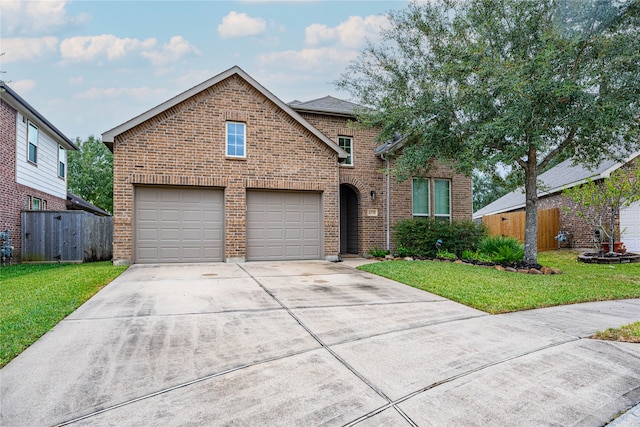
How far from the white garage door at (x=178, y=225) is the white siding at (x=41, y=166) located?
6.11 metres

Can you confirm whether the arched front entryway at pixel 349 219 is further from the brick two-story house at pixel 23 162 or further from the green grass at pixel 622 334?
the brick two-story house at pixel 23 162

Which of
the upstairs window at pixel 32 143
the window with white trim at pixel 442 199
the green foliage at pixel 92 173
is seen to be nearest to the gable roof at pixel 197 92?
the window with white trim at pixel 442 199

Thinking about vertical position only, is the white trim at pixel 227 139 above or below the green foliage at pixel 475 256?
above

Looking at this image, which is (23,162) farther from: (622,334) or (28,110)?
(622,334)

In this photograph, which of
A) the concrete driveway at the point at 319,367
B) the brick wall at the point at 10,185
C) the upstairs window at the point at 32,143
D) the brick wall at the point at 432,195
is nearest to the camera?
the concrete driveway at the point at 319,367

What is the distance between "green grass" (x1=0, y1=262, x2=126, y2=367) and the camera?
3836 millimetres

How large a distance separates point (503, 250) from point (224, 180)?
27.8 ft

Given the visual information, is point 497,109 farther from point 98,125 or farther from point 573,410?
point 98,125

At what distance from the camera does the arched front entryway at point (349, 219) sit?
14523mm

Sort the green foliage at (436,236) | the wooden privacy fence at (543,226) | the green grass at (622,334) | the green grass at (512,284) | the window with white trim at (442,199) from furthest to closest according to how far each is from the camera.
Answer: the wooden privacy fence at (543,226) < the window with white trim at (442,199) < the green foliage at (436,236) < the green grass at (512,284) < the green grass at (622,334)

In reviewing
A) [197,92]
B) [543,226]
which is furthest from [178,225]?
[543,226]

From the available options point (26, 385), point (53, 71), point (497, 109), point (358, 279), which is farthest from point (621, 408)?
point (53, 71)

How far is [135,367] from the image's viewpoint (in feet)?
10.5

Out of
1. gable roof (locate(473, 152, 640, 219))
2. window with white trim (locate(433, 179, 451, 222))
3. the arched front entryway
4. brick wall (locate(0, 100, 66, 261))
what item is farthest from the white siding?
gable roof (locate(473, 152, 640, 219))
